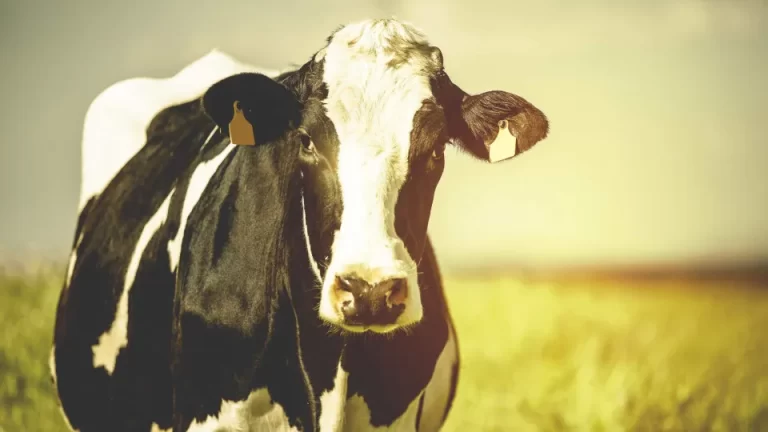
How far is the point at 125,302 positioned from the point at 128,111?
99cm

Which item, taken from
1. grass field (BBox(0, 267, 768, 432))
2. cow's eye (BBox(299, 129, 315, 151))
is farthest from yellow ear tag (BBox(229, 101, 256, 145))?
grass field (BBox(0, 267, 768, 432))

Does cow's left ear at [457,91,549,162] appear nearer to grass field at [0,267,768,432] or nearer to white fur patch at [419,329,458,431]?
white fur patch at [419,329,458,431]

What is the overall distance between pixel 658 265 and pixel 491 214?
75 cm

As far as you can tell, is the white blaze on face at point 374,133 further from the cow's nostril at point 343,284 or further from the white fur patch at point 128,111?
the white fur patch at point 128,111

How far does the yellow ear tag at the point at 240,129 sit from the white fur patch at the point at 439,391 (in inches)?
29.8

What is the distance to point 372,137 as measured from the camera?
1692mm

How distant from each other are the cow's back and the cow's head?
0.52 meters

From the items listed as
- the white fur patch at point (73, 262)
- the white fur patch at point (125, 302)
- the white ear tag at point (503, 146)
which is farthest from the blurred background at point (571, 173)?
the white ear tag at point (503, 146)

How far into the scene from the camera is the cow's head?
5.11 ft

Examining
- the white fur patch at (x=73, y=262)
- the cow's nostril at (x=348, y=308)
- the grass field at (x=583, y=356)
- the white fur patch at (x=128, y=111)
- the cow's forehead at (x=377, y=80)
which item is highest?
the cow's forehead at (x=377, y=80)

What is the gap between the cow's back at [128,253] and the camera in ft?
7.20

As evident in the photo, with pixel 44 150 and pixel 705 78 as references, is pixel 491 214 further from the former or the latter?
pixel 44 150

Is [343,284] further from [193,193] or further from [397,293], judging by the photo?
[193,193]

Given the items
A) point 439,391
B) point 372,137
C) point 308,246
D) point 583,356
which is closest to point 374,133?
point 372,137
